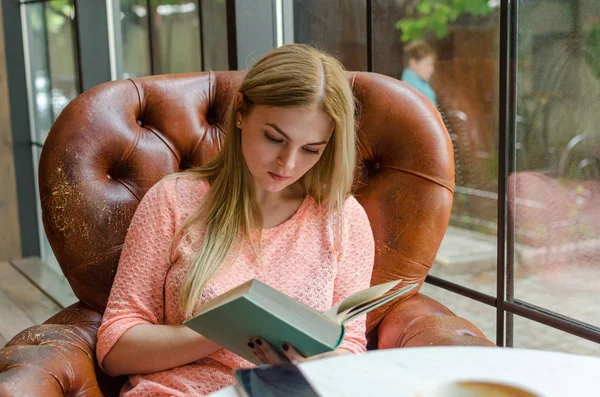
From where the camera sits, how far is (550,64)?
145 centimetres

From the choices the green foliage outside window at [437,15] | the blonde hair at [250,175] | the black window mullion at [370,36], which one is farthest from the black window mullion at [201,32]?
the blonde hair at [250,175]

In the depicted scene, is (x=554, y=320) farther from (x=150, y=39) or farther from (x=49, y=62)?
(x=49, y=62)

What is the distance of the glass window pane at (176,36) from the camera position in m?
2.79

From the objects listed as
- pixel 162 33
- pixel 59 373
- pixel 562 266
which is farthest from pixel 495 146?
pixel 162 33

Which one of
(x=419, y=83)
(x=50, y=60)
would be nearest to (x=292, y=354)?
(x=419, y=83)

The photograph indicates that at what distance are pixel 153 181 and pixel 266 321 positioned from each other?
834mm

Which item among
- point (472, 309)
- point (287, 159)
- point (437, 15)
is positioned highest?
point (437, 15)

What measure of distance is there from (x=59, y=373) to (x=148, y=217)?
32 cm

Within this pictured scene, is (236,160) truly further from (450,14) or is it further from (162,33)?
(162,33)

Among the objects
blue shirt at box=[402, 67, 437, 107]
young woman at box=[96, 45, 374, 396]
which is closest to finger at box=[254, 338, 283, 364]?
young woman at box=[96, 45, 374, 396]

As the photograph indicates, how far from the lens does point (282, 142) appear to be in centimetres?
130

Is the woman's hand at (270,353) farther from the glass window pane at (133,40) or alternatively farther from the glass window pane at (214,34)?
the glass window pane at (133,40)

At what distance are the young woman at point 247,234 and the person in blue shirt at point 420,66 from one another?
1.50 feet

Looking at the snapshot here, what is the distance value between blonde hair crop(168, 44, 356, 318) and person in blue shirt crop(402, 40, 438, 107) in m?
0.45
